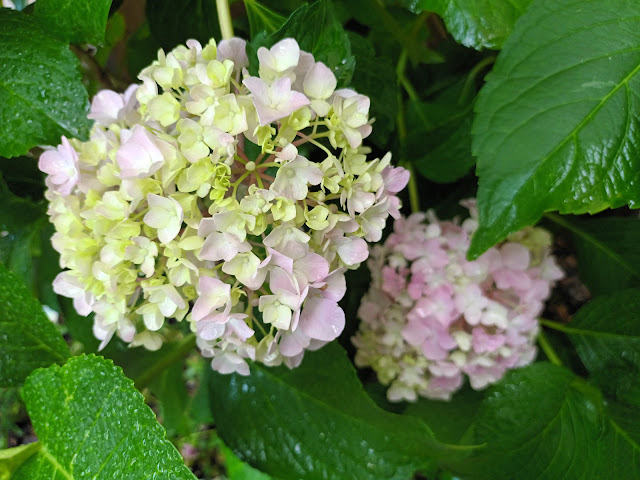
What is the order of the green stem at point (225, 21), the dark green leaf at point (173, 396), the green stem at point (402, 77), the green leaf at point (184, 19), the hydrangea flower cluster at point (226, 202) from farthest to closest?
the dark green leaf at point (173, 396) < the green stem at point (402, 77) < the green leaf at point (184, 19) < the green stem at point (225, 21) < the hydrangea flower cluster at point (226, 202)

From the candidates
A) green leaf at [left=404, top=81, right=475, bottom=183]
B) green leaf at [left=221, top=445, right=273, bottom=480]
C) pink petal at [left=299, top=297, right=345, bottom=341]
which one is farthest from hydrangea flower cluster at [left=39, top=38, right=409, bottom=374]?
green leaf at [left=221, top=445, right=273, bottom=480]

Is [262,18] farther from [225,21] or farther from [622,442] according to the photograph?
[622,442]

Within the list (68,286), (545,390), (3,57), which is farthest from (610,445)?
(3,57)

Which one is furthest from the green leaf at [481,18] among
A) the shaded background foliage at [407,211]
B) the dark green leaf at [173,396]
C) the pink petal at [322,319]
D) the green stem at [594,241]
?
the dark green leaf at [173,396]

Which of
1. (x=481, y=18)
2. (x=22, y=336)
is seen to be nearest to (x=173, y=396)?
(x=22, y=336)

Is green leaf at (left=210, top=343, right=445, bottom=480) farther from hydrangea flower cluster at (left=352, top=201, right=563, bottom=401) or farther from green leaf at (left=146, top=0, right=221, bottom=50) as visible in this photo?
green leaf at (left=146, top=0, right=221, bottom=50)

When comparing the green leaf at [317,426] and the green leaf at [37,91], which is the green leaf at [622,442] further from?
the green leaf at [37,91]
